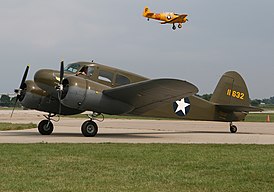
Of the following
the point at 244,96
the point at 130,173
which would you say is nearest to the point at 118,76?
the point at 244,96

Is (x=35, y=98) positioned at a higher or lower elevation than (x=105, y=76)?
lower

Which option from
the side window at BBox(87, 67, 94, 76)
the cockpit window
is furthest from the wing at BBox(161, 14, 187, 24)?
the side window at BBox(87, 67, 94, 76)

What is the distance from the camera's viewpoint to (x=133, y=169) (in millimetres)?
7848

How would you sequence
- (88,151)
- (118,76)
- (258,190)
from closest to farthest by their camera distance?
(258,190)
(88,151)
(118,76)

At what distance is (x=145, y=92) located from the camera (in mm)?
16031

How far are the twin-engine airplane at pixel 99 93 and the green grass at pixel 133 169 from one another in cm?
420

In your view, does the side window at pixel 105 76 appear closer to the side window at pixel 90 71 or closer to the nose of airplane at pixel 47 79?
the side window at pixel 90 71

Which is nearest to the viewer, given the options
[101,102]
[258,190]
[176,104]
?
[258,190]

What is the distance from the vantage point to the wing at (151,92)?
49.1 feet

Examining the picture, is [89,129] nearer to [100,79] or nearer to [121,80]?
[100,79]

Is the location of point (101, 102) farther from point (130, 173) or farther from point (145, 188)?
point (145, 188)

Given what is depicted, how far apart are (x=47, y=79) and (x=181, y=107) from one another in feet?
22.1

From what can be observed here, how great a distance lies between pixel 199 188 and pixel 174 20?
33111 millimetres

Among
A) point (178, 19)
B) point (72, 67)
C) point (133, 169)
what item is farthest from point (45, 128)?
point (178, 19)
